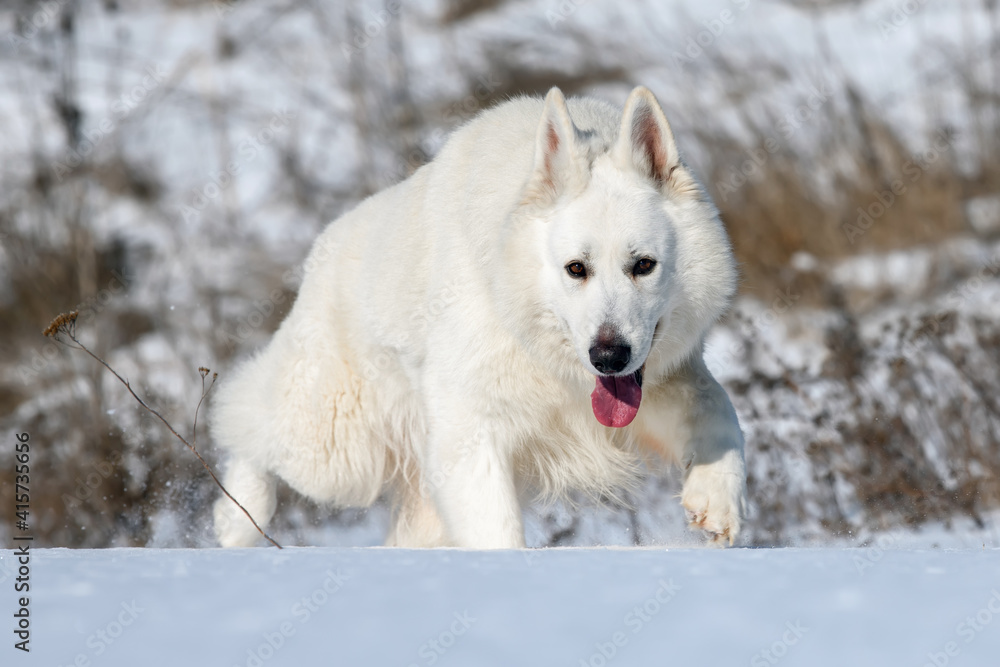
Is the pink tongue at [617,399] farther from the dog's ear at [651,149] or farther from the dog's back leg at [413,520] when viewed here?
the dog's back leg at [413,520]

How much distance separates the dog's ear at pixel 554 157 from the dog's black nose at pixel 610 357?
58cm

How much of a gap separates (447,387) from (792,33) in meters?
10.4

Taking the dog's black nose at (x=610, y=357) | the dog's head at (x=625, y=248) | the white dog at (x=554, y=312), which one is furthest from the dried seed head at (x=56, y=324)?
the dog's black nose at (x=610, y=357)

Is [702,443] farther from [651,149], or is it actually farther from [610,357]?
[651,149]

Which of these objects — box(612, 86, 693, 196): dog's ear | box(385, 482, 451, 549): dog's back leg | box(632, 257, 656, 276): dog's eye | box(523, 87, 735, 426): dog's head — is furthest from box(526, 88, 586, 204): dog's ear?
box(385, 482, 451, 549): dog's back leg

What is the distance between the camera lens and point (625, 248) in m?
3.40

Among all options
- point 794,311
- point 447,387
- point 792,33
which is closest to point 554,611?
point 447,387

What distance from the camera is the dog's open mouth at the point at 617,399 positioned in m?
3.57

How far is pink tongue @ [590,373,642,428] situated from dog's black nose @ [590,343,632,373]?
279mm

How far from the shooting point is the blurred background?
20.1 ft

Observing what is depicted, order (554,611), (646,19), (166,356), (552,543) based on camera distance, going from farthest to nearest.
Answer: (646,19) < (166,356) < (552,543) < (554,611)

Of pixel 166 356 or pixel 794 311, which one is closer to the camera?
pixel 794 311

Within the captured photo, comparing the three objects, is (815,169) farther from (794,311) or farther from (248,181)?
(248,181)

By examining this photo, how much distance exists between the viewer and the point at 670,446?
389 centimetres
